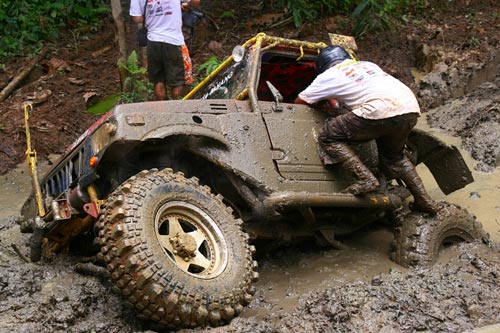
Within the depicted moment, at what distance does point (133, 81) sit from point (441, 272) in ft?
19.2

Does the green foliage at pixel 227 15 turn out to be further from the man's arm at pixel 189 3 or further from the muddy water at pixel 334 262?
the muddy water at pixel 334 262

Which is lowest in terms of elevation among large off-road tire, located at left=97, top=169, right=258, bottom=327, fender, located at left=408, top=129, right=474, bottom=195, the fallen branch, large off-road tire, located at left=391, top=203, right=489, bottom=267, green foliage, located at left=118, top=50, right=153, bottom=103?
the fallen branch

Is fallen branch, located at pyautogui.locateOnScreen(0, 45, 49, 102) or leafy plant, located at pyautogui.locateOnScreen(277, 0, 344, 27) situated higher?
leafy plant, located at pyautogui.locateOnScreen(277, 0, 344, 27)

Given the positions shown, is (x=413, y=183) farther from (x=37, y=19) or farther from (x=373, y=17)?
(x=37, y=19)

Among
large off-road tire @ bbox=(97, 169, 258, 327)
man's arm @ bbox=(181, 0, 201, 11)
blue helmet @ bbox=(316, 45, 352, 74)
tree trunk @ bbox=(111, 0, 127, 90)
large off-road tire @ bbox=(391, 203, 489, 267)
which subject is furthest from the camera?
tree trunk @ bbox=(111, 0, 127, 90)

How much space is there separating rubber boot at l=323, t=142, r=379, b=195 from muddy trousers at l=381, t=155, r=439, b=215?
0.52 meters

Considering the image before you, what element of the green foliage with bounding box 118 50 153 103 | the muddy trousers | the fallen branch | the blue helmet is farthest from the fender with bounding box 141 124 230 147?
the fallen branch

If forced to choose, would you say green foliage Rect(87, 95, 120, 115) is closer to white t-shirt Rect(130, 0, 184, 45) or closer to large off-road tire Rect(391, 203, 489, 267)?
white t-shirt Rect(130, 0, 184, 45)

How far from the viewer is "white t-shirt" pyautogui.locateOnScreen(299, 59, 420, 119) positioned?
4.71 m

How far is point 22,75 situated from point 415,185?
732 centimetres

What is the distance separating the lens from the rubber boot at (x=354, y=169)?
15.5 ft

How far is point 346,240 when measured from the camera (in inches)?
222

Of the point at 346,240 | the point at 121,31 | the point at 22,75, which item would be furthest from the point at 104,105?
the point at 346,240

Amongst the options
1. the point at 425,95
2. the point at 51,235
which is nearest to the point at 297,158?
the point at 51,235
